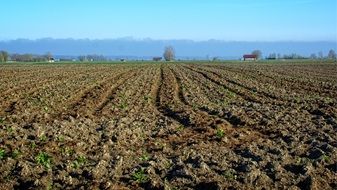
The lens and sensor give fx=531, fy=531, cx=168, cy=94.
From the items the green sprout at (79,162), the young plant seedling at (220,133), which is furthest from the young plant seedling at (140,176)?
the young plant seedling at (220,133)

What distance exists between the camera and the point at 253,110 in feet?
66.6

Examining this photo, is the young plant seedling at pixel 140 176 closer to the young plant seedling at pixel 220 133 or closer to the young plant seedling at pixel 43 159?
A: the young plant seedling at pixel 43 159

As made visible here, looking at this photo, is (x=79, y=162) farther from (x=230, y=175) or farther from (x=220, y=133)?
(x=220, y=133)

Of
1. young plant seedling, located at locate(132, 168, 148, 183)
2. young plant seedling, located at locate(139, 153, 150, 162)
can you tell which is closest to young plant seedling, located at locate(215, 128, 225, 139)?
young plant seedling, located at locate(139, 153, 150, 162)

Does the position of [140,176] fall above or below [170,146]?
above

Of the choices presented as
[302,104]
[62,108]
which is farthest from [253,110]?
[62,108]

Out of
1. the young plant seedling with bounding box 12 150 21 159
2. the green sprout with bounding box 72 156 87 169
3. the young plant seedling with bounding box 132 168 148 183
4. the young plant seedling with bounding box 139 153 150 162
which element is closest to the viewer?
the young plant seedling with bounding box 132 168 148 183

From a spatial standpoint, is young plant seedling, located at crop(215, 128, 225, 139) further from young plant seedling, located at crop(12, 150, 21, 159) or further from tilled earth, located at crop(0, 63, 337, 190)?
young plant seedling, located at crop(12, 150, 21, 159)

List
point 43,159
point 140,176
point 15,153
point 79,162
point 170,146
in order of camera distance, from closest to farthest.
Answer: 1. point 140,176
2. point 79,162
3. point 43,159
4. point 15,153
5. point 170,146

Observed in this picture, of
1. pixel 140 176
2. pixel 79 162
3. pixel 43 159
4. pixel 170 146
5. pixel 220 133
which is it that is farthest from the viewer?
pixel 220 133

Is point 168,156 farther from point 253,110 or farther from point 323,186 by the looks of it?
point 253,110

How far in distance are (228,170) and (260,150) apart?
2.50 metres

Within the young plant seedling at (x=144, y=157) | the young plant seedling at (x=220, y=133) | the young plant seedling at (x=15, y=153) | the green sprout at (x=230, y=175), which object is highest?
the young plant seedling at (x=15, y=153)

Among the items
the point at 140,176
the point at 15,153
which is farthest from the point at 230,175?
the point at 15,153
